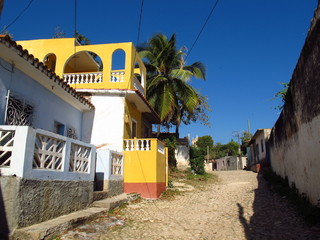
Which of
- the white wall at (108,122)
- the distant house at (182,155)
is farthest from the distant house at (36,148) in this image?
the distant house at (182,155)

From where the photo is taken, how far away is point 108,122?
10234 mm

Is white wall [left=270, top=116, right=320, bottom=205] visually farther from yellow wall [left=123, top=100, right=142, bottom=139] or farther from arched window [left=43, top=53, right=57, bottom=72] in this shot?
arched window [left=43, top=53, right=57, bottom=72]

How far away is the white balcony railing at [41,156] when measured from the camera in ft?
14.2

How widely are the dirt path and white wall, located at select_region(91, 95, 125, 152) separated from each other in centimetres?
265

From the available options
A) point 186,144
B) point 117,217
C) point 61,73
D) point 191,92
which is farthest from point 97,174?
point 186,144

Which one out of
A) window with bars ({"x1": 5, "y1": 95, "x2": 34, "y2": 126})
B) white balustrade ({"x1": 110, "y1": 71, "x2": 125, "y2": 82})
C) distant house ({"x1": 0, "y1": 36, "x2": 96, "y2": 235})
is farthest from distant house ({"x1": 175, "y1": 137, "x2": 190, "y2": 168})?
window with bars ({"x1": 5, "y1": 95, "x2": 34, "y2": 126})

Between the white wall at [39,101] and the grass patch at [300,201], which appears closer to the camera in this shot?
the grass patch at [300,201]

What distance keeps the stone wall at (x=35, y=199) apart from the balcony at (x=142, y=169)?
3.65 m

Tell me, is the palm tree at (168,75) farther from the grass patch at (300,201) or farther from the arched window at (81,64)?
the grass patch at (300,201)

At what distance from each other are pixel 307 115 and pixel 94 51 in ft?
27.4

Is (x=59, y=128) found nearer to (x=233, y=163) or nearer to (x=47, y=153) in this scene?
(x=47, y=153)

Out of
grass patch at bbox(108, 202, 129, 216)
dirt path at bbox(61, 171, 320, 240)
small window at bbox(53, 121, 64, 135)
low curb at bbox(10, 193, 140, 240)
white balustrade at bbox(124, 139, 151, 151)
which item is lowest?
dirt path at bbox(61, 171, 320, 240)

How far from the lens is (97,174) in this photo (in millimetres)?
8055

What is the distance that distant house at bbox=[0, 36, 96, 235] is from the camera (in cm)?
422
